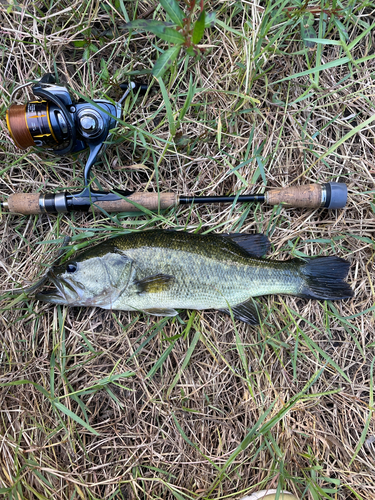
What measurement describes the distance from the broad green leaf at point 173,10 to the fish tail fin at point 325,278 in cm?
206

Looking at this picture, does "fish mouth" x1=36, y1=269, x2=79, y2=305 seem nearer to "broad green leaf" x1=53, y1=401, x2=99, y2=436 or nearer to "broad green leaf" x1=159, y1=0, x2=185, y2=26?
"broad green leaf" x1=53, y1=401, x2=99, y2=436

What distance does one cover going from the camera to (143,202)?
288 centimetres

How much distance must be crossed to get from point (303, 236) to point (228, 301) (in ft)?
3.12

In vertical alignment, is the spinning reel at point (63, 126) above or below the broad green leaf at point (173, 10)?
below

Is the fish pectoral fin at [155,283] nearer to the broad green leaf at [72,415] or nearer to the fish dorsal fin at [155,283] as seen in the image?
the fish dorsal fin at [155,283]

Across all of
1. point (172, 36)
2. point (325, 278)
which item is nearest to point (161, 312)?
point (325, 278)

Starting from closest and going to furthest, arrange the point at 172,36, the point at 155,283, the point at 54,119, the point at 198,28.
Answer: the point at 198,28 → the point at 172,36 → the point at 54,119 → the point at 155,283

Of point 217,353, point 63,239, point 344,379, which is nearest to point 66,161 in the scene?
point 63,239

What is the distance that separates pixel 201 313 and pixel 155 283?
1.76 ft

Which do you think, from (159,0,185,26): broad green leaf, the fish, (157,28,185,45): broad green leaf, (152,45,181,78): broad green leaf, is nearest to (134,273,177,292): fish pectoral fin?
the fish

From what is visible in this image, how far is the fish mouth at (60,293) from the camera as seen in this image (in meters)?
2.80

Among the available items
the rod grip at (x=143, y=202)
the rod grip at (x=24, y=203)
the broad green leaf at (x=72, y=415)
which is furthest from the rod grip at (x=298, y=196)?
the broad green leaf at (x=72, y=415)

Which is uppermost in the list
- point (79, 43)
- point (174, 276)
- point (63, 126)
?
point (79, 43)

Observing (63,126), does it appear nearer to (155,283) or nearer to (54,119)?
(54,119)
